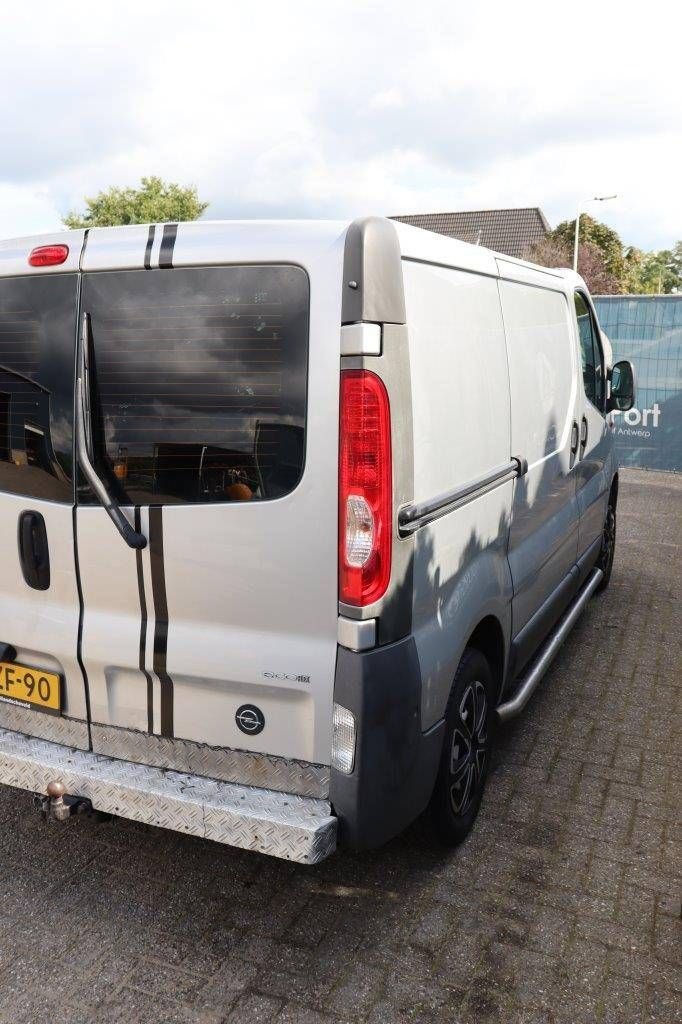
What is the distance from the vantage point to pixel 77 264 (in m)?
2.88

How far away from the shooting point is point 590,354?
5691 millimetres

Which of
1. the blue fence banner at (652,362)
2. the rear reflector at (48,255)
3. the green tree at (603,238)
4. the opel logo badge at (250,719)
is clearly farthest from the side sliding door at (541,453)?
the green tree at (603,238)

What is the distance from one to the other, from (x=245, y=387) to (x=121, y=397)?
1.38 feet

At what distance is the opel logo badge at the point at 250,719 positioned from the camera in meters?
2.82

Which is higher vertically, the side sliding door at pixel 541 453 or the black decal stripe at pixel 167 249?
the black decal stripe at pixel 167 249

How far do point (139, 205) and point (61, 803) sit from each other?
54807mm

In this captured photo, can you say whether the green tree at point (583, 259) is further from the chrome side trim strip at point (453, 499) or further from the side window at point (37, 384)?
the side window at point (37, 384)

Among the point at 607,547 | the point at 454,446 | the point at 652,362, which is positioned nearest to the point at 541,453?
the point at 454,446

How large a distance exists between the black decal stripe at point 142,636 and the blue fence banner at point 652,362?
440 inches

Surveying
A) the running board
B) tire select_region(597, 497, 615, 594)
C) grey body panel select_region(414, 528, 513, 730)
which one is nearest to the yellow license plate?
grey body panel select_region(414, 528, 513, 730)

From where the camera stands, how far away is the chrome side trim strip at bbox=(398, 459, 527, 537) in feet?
8.97

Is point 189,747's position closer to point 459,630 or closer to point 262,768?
point 262,768

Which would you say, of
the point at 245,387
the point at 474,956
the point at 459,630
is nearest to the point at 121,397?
the point at 245,387

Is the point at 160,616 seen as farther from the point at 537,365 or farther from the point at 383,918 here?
the point at 537,365
